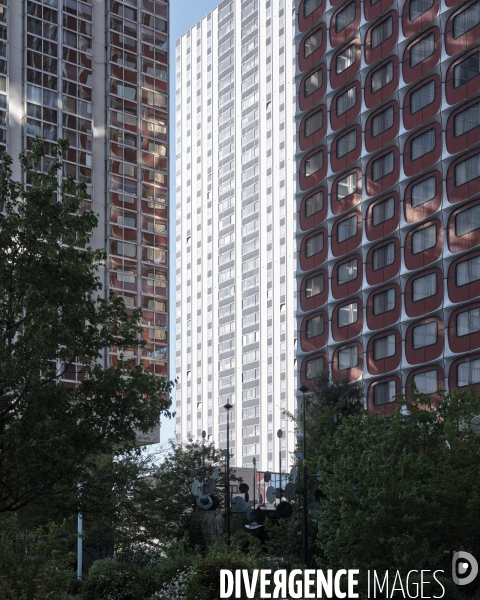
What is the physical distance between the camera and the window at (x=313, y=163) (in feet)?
285

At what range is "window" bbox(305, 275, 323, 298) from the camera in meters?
85.2

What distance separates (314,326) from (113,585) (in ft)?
160

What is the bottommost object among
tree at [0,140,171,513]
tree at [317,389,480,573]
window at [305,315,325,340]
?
tree at [317,389,480,573]

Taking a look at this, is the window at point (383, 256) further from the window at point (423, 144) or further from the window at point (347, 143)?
the window at point (347, 143)

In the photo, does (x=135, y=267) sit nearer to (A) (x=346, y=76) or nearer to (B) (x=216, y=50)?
(A) (x=346, y=76)

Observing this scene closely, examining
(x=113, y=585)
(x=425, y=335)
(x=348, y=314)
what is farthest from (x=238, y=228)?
(x=113, y=585)

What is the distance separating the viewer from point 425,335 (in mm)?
73438

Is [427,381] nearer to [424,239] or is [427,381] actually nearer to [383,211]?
[424,239]

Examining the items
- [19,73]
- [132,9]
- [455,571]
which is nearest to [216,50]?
[132,9]

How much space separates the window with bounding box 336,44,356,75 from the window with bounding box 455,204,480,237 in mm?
19449

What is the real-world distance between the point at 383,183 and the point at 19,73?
40.3 m

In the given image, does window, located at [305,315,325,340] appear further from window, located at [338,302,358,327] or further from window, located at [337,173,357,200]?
window, located at [337,173,357,200]

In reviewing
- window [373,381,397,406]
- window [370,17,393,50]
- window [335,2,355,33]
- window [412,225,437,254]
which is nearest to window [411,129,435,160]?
window [412,225,437,254]

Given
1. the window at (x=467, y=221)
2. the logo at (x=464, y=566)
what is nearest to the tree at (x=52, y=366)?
the logo at (x=464, y=566)
